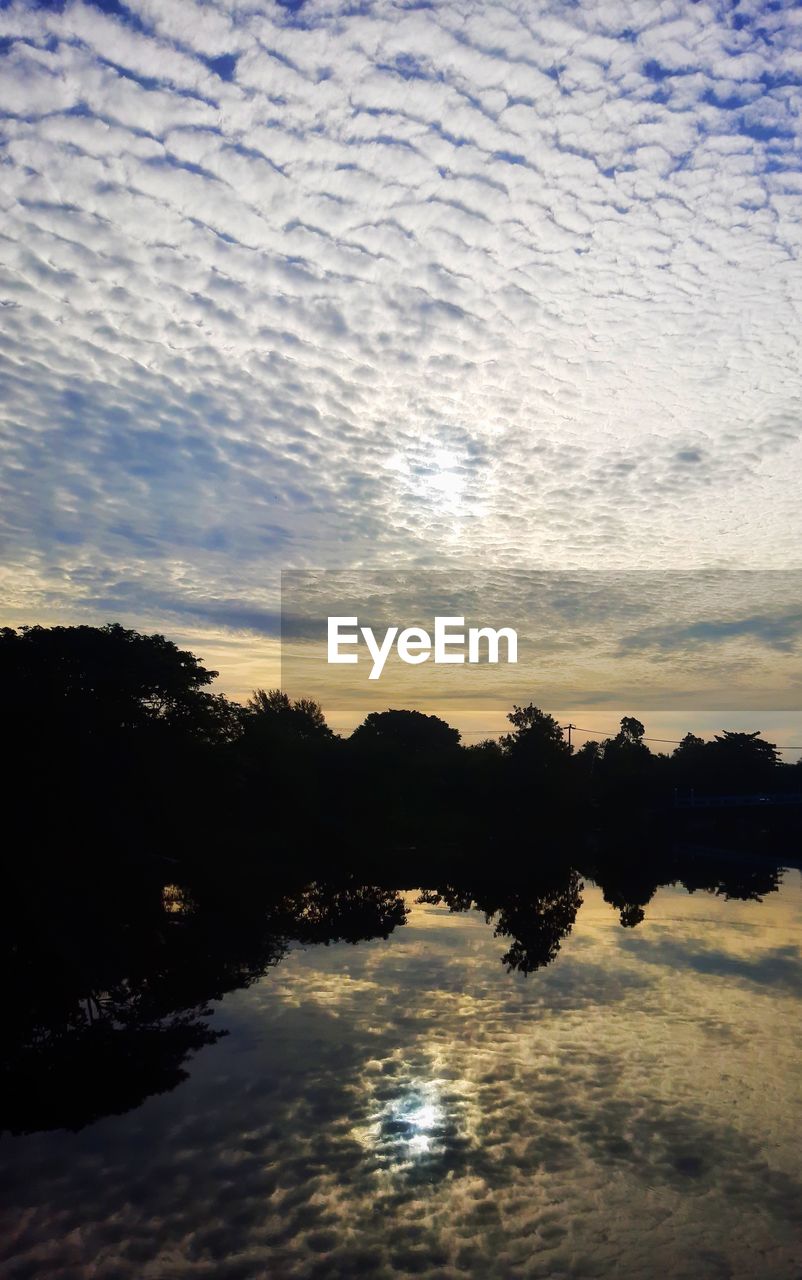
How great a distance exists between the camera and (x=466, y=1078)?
16.7 metres

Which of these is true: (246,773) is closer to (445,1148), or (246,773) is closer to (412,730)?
(445,1148)

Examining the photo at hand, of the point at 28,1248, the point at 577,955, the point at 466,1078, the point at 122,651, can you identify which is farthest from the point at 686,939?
the point at 122,651

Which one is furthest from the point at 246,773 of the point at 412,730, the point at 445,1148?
the point at 412,730

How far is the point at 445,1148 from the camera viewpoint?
13.5 m

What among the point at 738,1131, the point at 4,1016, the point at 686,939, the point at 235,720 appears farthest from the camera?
the point at 235,720

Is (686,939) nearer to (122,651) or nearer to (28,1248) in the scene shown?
(28,1248)

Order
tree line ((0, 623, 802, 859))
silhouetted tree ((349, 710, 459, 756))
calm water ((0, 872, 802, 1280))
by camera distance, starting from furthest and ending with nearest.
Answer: silhouetted tree ((349, 710, 459, 756)) → tree line ((0, 623, 802, 859)) → calm water ((0, 872, 802, 1280))

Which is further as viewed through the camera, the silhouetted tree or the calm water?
the silhouetted tree

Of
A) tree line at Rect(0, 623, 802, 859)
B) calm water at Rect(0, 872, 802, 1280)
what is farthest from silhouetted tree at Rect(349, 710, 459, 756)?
calm water at Rect(0, 872, 802, 1280)

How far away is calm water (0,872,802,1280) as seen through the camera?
10586mm

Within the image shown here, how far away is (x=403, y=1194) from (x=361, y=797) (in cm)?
8492

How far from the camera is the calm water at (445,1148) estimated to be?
34.7ft

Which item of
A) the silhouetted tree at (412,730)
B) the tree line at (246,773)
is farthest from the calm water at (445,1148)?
the silhouetted tree at (412,730)

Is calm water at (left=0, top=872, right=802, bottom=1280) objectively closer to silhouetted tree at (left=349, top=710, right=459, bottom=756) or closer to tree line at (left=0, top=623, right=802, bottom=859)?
tree line at (left=0, top=623, right=802, bottom=859)
